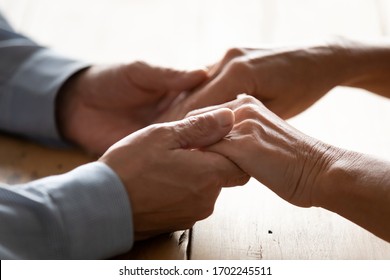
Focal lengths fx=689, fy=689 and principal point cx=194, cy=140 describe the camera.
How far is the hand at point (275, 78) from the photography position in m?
1.25

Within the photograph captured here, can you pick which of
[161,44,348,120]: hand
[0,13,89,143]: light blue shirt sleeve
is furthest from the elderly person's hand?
[0,13,89,143]: light blue shirt sleeve

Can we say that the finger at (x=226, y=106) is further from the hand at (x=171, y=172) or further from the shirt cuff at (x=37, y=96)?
the shirt cuff at (x=37, y=96)

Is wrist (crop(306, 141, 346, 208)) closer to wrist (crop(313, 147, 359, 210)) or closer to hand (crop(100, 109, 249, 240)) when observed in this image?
wrist (crop(313, 147, 359, 210))

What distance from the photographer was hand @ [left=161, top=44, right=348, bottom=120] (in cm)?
125


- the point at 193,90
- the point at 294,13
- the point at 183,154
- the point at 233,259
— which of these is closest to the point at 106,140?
the point at 193,90

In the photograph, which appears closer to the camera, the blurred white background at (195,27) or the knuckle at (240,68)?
the knuckle at (240,68)

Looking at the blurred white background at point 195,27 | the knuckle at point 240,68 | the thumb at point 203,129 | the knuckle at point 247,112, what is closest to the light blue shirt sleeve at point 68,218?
the thumb at point 203,129

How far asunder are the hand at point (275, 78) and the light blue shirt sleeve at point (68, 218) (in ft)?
1.00

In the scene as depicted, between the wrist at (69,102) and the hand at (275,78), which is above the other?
the hand at (275,78)

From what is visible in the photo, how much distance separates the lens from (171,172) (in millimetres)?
1045

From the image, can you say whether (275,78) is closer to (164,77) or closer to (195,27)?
(164,77)

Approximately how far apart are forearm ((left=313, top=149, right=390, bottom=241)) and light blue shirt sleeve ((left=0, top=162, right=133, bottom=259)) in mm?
294

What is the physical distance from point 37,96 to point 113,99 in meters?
0.14

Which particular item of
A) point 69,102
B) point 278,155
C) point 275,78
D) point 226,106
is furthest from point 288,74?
point 69,102
